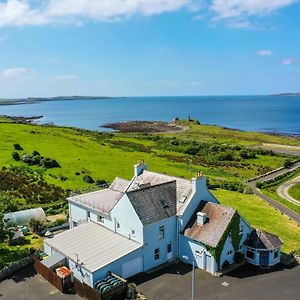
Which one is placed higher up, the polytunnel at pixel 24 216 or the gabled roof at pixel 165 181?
the gabled roof at pixel 165 181

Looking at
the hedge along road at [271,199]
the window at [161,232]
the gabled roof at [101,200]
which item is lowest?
the hedge along road at [271,199]

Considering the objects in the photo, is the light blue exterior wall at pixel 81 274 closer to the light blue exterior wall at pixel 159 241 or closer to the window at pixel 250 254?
the light blue exterior wall at pixel 159 241

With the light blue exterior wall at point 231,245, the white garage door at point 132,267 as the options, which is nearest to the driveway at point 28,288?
the white garage door at point 132,267

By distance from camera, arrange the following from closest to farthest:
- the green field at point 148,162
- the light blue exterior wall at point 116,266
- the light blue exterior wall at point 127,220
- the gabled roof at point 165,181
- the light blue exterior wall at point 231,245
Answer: the light blue exterior wall at point 116,266 < the light blue exterior wall at point 127,220 < the light blue exterior wall at point 231,245 < the gabled roof at point 165,181 < the green field at point 148,162

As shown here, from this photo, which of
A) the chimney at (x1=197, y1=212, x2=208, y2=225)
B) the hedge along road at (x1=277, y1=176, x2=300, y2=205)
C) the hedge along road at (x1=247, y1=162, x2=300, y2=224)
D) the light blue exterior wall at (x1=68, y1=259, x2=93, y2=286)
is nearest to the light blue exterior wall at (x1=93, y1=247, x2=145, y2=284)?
the light blue exterior wall at (x1=68, y1=259, x2=93, y2=286)

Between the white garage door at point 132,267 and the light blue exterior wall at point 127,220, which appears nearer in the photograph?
the white garage door at point 132,267

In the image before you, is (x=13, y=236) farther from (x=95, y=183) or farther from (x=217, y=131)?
(x=217, y=131)

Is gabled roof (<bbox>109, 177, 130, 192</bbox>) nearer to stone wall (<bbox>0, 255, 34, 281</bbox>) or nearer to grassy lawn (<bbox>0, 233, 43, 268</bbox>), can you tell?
grassy lawn (<bbox>0, 233, 43, 268</bbox>)
